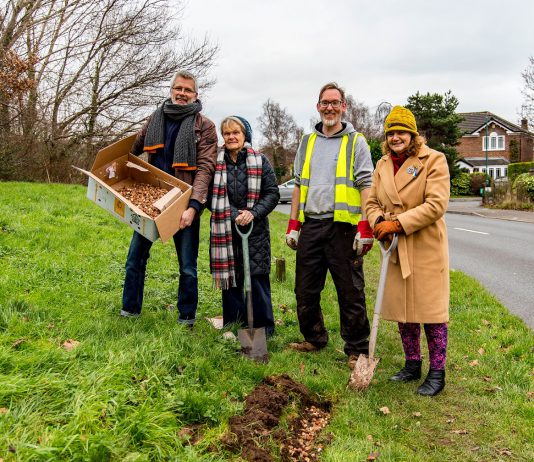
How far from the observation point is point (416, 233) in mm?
4008

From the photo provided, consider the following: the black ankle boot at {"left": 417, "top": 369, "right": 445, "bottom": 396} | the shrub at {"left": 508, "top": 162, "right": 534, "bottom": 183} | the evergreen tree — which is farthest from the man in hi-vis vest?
the evergreen tree

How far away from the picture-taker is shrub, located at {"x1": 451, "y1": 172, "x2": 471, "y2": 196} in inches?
1703

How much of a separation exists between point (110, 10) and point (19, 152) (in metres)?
6.79

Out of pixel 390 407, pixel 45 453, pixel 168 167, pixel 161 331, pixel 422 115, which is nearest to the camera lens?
pixel 45 453

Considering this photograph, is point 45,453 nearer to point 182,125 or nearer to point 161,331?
point 161,331

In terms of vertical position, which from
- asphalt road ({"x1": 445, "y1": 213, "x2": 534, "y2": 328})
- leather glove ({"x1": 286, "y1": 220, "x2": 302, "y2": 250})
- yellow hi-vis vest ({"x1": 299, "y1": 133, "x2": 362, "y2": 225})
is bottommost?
asphalt road ({"x1": 445, "y1": 213, "x2": 534, "y2": 328})

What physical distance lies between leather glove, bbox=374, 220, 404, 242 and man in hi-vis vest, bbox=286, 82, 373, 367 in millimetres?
350

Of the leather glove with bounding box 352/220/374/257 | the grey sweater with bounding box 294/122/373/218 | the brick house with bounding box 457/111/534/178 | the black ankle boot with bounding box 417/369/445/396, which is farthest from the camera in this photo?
the brick house with bounding box 457/111/534/178

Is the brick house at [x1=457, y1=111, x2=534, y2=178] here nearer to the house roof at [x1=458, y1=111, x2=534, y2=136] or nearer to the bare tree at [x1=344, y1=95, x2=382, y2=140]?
the house roof at [x1=458, y1=111, x2=534, y2=136]

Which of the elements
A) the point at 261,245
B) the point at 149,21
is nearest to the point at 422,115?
the point at 149,21

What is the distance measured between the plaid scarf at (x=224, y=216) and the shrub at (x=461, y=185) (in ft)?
137

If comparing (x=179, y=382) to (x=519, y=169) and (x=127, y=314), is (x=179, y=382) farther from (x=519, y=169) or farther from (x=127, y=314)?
(x=519, y=169)

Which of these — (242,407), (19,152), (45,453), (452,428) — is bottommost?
(452,428)

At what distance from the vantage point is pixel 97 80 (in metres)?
21.5
